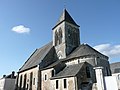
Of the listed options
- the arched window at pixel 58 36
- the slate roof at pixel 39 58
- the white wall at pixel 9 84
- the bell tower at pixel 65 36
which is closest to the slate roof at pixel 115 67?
the bell tower at pixel 65 36

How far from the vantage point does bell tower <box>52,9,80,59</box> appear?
91.4 ft

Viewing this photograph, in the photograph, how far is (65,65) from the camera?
25.2 m

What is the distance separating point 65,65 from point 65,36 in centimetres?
621

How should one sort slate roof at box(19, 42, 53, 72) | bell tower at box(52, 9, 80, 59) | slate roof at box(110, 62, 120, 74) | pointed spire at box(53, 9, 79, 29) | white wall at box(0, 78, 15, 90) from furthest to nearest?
1. white wall at box(0, 78, 15, 90)
2. slate roof at box(110, 62, 120, 74)
3. pointed spire at box(53, 9, 79, 29)
4. slate roof at box(19, 42, 53, 72)
5. bell tower at box(52, 9, 80, 59)

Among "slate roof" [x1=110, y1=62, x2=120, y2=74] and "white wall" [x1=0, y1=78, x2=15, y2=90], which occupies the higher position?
"slate roof" [x1=110, y1=62, x2=120, y2=74]

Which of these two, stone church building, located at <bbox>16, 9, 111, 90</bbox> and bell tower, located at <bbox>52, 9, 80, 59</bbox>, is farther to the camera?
bell tower, located at <bbox>52, 9, 80, 59</bbox>

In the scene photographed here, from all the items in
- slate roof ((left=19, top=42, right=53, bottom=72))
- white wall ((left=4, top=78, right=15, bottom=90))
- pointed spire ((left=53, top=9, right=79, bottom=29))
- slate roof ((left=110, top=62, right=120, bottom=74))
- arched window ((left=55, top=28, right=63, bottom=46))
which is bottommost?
white wall ((left=4, top=78, right=15, bottom=90))

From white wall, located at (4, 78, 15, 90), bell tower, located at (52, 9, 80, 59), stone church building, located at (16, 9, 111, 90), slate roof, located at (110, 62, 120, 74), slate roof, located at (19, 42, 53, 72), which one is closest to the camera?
stone church building, located at (16, 9, 111, 90)

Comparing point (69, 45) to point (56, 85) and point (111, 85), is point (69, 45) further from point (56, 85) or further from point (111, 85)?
point (111, 85)

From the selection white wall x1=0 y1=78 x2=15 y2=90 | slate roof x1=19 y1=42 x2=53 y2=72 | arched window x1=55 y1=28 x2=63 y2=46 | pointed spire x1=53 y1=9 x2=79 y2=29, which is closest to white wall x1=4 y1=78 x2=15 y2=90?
white wall x1=0 y1=78 x2=15 y2=90

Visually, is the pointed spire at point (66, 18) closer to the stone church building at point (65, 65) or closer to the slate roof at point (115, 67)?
the stone church building at point (65, 65)

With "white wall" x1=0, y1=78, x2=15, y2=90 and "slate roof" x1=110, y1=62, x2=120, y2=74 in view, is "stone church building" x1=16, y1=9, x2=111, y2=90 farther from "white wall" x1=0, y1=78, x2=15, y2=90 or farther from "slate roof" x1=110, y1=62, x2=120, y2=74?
"slate roof" x1=110, y1=62, x2=120, y2=74

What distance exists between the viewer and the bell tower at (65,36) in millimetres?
27859

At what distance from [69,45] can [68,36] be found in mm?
2000
